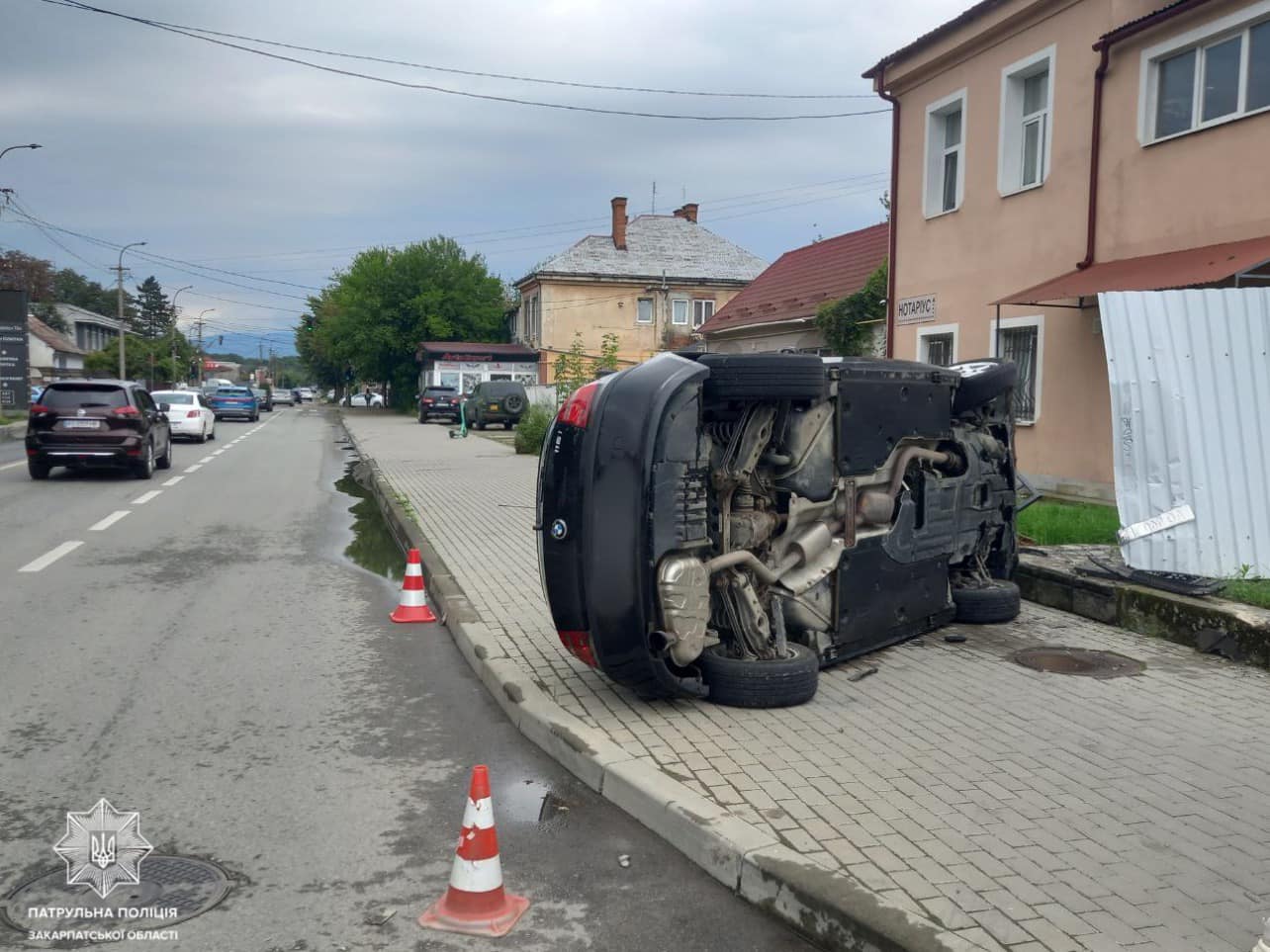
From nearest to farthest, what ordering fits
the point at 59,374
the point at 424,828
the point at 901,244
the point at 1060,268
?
the point at 424,828 → the point at 1060,268 → the point at 901,244 → the point at 59,374

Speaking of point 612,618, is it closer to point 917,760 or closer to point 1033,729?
point 917,760

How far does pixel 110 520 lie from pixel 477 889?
11.4 m

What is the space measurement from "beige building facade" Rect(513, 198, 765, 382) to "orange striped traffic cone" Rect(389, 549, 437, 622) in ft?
144

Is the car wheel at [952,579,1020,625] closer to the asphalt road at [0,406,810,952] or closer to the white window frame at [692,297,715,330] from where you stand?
the asphalt road at [0,406,810,952]

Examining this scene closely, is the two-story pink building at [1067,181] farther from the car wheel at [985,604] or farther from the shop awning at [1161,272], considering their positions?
Result: the car wheel at [985,604]

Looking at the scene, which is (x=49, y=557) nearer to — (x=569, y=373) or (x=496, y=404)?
(x=569, y=373)

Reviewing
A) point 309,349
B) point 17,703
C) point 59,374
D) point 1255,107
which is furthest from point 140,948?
point 309,349

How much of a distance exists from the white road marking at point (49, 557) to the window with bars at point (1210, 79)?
12.2m

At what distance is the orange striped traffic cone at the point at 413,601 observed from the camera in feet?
26.3

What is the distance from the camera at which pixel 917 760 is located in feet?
15.4

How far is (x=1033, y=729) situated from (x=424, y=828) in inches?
114

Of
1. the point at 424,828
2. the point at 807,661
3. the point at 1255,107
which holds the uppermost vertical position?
the point at 1255,107

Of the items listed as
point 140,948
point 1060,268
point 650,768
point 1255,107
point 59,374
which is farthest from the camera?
point 59,374

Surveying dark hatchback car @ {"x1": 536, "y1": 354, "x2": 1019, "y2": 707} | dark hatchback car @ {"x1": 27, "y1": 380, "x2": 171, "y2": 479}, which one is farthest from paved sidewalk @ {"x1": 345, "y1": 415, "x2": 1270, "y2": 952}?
dark hatchback car @ {"x1": 27, "y1": 380, "x2": 171, "y2": 479}
